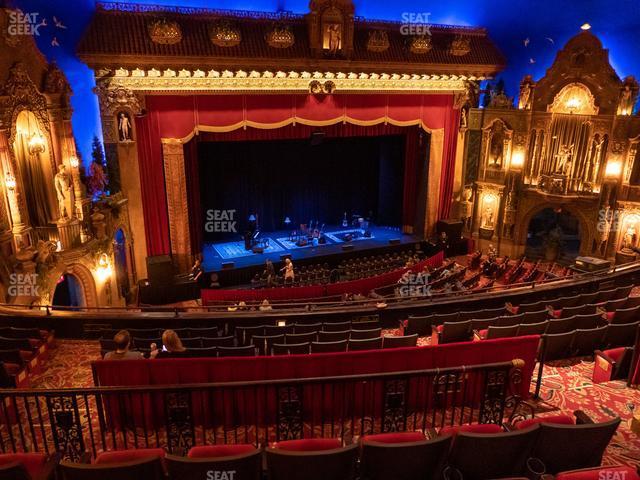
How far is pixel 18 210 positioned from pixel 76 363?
17.0 ft

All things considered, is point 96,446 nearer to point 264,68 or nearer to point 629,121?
point 264,68

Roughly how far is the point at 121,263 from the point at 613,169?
1557 centimetres

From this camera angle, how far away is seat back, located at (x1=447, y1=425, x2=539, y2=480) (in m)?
3.69

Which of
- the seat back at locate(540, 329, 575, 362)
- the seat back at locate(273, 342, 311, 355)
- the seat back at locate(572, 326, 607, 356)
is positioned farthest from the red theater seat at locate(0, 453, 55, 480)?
the seat back at locate(572, 326, 607, 356)

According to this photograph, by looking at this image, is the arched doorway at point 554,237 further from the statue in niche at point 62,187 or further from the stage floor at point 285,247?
the statue in niche at point 62,187

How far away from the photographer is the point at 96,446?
16.7 feet

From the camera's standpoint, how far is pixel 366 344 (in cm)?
670

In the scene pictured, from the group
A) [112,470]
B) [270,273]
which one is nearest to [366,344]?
[112,470]

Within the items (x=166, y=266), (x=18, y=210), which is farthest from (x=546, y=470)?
(x=166, y=266)

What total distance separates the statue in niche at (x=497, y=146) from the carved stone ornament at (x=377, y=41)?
17.6ft

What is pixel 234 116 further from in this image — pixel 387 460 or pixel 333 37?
pixel 387 460

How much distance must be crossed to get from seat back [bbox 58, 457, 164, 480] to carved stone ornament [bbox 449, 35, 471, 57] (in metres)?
16.4

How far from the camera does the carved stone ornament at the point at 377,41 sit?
15430mm

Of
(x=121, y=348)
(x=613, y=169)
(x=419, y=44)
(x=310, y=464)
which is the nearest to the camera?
(x=310, y=464)
